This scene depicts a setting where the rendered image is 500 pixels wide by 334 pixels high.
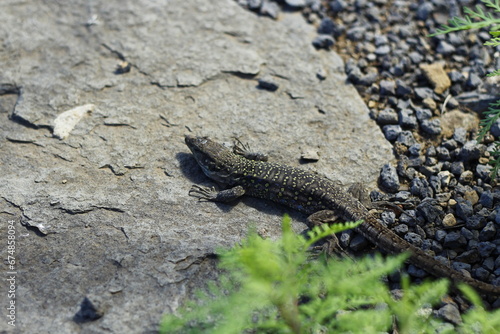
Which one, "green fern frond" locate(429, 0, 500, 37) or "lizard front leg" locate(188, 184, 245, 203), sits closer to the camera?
"green fern frond" locate(429, 0, 500, 37)

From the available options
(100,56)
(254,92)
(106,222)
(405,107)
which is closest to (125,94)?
(100,56)

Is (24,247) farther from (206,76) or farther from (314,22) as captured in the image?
(314,22)

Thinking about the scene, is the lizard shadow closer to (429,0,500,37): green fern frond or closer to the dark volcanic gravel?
the dark volcanic gravel

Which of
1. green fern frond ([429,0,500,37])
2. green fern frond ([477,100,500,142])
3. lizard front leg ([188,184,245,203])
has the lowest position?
lizard front leg ([188,184,245,203])

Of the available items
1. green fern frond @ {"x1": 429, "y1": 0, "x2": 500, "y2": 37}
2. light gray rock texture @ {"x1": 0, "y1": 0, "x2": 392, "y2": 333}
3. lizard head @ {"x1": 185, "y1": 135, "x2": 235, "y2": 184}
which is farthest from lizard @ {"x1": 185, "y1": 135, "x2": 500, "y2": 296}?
green fern frond @ {"x1": 429, "y1": 0, "x2": 500, "y2": 37}

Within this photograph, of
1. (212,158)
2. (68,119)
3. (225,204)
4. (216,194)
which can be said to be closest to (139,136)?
(68,119)

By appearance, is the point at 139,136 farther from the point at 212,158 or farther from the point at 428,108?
the point at 428,108

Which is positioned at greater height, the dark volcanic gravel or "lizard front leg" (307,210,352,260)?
the dark volcanic gravel

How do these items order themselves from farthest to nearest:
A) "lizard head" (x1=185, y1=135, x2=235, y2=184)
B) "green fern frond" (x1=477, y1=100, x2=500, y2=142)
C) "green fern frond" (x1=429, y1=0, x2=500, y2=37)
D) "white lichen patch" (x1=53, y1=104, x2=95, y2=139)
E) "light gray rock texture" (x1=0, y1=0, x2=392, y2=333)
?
"white lichen patch" (x1=53, y1=104, x2=95, y2=139), "lizard head" (x1=185, y1=135, x2=235, y2=184), "green fern frond" (x1=477, y1=100, x2=500, y2=142), "light gray rock texture" (x1=0, y1=0, x2=392, y2=333), "green fern frond" (x1=429, y1=0, x2=500, y2=37)
